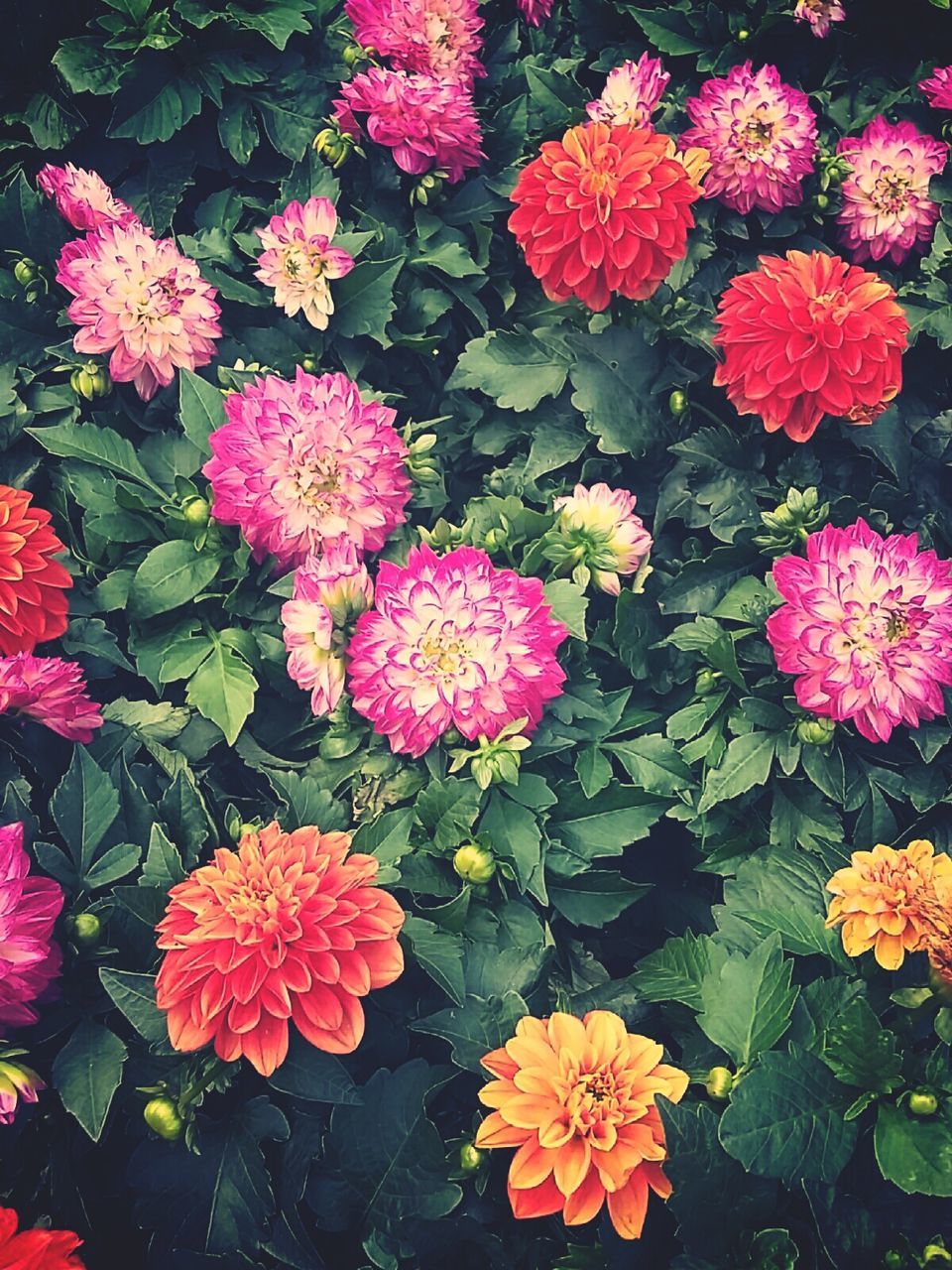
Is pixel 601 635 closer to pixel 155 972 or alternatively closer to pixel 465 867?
pixel 465 867

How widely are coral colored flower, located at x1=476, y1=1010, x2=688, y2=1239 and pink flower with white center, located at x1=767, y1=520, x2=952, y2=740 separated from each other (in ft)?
1.46

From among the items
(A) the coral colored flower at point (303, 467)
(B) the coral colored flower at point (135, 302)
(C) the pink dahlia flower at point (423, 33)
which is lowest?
(A) the coral colored flower at point (303, 467)

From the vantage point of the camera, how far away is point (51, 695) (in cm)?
116

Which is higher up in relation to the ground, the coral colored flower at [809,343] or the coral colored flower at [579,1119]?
the coral colored flower at [809,343]

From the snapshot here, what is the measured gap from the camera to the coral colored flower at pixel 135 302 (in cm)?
134

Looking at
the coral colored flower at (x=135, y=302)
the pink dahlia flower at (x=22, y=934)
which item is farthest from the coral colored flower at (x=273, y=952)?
the coral colored flower at (x=135, y=302)

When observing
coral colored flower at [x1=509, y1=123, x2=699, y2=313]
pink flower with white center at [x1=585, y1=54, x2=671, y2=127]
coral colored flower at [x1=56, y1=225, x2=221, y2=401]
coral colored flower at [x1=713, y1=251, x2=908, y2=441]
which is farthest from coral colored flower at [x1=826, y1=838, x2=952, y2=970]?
pink flower with white center at [x1=585, y1=54, x2=671, y2=127]

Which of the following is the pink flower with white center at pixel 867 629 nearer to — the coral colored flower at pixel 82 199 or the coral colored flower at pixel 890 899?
the coral colored flower at pixel 890 899

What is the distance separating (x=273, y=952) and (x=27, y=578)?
534mm

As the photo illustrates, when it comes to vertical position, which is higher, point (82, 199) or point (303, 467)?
point (82, 199)

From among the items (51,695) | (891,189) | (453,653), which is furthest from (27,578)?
(891,189)

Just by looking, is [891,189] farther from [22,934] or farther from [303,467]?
[22,934]

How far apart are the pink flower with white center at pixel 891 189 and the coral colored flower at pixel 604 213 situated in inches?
13.5

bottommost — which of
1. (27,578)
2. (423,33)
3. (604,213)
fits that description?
(27,578)
